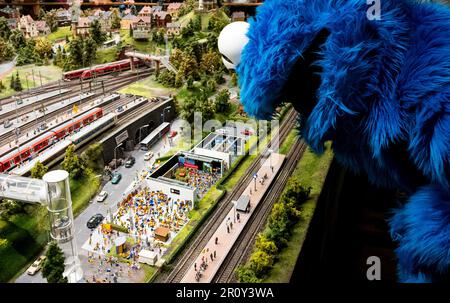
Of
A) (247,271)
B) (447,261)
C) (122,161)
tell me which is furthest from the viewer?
(122,161)

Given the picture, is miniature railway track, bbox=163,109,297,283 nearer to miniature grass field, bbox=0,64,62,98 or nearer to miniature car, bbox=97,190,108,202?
miniature car, bbox=97,190,108,202

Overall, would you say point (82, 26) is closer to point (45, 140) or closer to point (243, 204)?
point (45, 140)

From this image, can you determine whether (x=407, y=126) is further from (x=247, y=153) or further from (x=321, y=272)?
(x=247, y=153)

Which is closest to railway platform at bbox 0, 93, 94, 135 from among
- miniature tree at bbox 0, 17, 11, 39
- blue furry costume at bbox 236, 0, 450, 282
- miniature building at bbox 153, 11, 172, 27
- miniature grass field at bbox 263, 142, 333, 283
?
miniature tree at bbox 0, 17, 11, 39

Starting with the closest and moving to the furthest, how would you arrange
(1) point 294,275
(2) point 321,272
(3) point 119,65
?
(2) point 321,272, (1) point 294,275, (3) point 119,65

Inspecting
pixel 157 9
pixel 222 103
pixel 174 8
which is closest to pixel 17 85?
pixel 222 103

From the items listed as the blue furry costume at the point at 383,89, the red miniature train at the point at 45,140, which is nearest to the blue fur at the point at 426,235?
the blue furry costume at the point at 383,89

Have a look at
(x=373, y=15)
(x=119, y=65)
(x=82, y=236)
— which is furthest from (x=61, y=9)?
(x=373, y=15)
